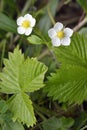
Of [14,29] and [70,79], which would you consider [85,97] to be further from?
[14,29]

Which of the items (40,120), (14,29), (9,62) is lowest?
(40,120)

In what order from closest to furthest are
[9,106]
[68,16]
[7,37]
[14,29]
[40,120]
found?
[9,106]
[40,120]
[14,29]
[7,37]
[68,16]

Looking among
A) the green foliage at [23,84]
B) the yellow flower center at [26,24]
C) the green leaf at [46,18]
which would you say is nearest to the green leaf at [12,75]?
the green foliage at [23,84]

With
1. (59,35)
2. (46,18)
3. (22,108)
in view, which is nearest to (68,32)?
(59,35)

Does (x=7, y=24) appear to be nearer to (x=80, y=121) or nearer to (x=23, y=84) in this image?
(x=23, y=84)

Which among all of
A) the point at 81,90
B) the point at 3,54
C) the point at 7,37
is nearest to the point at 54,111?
the point at 81,90

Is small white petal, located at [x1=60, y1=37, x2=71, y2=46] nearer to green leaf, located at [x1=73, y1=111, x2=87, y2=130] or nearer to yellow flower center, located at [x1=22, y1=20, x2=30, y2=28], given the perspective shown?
yellow flower center, located at [x1=22, y1=20, x2=30, y2=28]

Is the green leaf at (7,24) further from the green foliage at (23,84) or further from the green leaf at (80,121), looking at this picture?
the green leaf at (80,121)
